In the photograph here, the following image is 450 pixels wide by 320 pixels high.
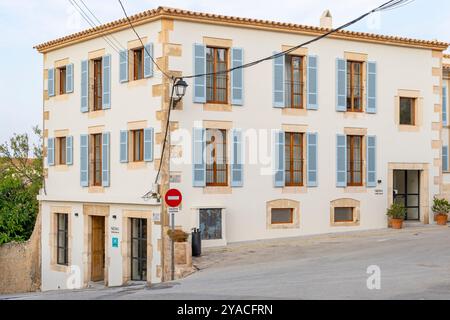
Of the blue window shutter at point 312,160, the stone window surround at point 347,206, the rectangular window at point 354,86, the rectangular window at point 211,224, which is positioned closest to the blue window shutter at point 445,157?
the rectangular window at point 354,86

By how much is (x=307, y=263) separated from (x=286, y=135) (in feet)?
23.3

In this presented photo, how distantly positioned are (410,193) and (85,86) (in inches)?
499

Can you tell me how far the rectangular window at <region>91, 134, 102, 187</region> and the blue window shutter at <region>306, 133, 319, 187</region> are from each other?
23.3 ft

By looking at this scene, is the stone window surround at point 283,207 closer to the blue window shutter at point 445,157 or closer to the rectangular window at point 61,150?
the rectangular window at point 61,150

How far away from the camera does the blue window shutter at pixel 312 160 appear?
25.5m

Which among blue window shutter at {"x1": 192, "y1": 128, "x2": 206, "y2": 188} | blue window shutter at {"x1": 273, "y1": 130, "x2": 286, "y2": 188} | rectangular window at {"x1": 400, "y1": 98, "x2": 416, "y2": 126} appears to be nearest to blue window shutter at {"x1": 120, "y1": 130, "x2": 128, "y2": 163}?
blue window shutter at {"x1": 192, "y1": 128, "x2": 206, "y2": 188}

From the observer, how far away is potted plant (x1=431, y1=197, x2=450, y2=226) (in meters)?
28.0

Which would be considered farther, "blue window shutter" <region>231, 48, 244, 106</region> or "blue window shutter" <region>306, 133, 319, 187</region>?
"blue window shutter" <region>306, 133, 319, 187</region>

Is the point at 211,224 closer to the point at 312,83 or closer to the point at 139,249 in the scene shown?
the point at 139,249

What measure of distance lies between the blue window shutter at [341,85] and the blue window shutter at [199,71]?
5280 millimetres

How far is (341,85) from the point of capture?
26.3 metres

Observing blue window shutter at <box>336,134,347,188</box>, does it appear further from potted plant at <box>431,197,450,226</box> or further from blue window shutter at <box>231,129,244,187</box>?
potted plant at <box>431,197,450,226</box>

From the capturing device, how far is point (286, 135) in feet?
83.0
